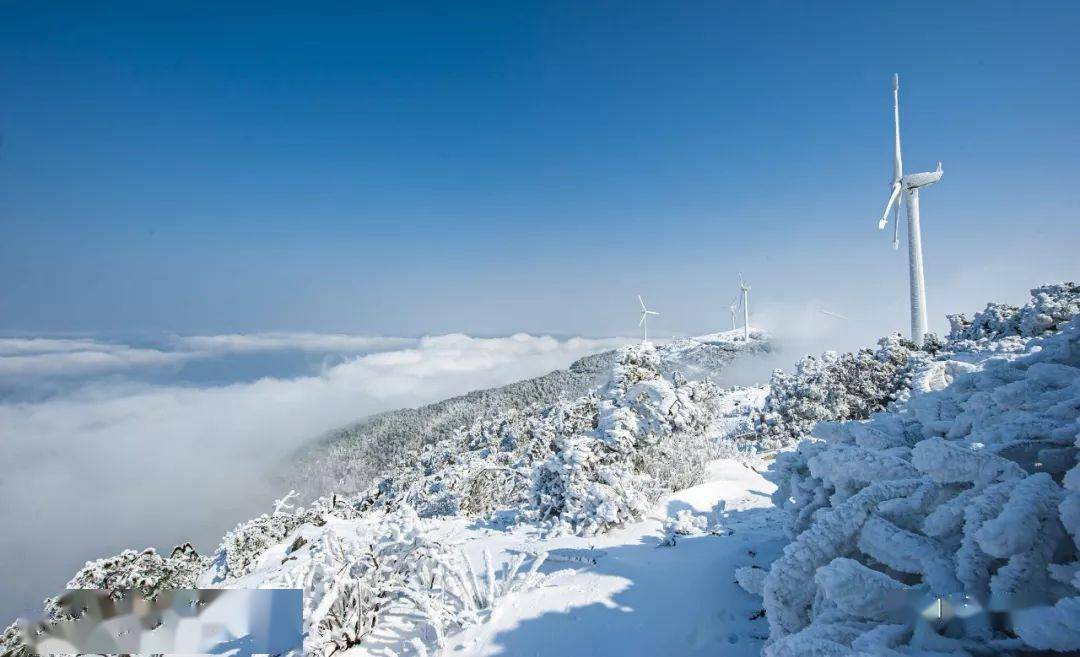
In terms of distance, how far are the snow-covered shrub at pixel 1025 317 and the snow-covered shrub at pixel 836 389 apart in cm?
172

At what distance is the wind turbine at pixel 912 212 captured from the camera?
3114cm

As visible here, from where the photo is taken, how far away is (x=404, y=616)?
12.3 ft

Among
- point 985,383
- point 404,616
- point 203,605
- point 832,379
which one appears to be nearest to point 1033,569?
point 985,383

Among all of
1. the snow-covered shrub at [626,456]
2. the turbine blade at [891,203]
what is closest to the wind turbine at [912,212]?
the turbine blade at [891,203]

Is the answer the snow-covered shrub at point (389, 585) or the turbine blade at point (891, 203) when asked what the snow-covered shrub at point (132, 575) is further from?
the turbine blade at point (891, 203)

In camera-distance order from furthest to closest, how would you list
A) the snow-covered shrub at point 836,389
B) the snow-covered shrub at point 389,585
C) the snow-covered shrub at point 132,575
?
the snow-covered shrub at point 836,389 < the snow-covered shrub at point 132,575 < the snow-covered shrub at point 389,585

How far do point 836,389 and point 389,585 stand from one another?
60.9 feet

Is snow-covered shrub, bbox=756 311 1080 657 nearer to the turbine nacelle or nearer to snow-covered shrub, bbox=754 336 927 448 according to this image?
snow-covered shrub, bbox=754 336 927 448

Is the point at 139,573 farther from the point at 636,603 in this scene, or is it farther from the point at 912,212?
the point at 912,212

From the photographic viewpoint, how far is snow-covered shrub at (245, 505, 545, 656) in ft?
11.1

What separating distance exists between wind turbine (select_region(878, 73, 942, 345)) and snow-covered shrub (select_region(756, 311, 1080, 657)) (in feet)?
112

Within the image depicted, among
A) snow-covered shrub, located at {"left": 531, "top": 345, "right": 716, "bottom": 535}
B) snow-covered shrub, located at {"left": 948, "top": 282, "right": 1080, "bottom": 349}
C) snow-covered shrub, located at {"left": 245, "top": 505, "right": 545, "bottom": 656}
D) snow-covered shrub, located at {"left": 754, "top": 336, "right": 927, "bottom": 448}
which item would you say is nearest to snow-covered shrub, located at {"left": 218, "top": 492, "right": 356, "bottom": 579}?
snow-covered shrub, located at {"left": 531, "top": 345, "right": 716, "bottom": 535}

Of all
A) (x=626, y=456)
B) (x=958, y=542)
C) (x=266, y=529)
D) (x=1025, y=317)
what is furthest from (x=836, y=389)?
(x=958, y=542)

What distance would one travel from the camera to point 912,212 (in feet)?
106
